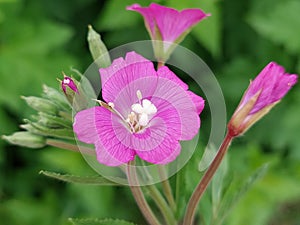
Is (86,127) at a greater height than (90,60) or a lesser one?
lesser

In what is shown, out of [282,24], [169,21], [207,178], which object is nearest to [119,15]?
[282,24]

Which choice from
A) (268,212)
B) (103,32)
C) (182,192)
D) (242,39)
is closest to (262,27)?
(242,39)

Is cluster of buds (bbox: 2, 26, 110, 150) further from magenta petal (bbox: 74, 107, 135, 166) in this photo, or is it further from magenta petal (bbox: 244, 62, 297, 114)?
magenta petal (bbox: 244, 62, 297, 114)

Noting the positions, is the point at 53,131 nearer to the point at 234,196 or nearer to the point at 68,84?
the point at 68,84

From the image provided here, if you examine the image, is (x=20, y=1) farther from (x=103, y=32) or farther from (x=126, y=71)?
(x=126, y=71)

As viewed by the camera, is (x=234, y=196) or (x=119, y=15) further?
(x=119, y=15)

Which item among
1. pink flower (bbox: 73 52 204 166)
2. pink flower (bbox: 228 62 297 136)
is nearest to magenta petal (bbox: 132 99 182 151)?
pink flower (bbox: 73 52 204 166)

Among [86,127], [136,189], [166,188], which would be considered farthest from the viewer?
[166,188]
